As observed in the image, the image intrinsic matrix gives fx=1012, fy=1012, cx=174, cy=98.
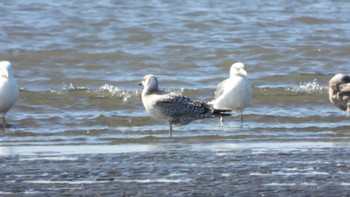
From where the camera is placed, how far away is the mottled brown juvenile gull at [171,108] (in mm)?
11430

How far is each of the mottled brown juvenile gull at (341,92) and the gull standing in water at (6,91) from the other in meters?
4.02

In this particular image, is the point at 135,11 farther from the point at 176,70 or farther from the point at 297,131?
the point at 297,131

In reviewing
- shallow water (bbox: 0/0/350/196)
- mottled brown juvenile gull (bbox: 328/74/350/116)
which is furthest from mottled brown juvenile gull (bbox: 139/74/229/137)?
mottled brown juvenile gull (bbox: 328/74/350/116)

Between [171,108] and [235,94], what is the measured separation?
173cm

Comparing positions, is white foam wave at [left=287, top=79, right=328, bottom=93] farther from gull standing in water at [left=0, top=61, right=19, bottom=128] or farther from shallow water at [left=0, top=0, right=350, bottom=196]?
gull standing in water at [left=0, top=61, right=19, bottom=128]

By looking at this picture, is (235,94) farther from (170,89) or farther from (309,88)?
(170,89)

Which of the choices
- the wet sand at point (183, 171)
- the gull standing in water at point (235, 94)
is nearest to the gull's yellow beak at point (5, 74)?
the gull standing in water at point (235, 94)

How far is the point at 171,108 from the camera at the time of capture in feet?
37.5

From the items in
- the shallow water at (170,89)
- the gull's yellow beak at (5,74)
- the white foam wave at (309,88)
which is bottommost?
the white foam wave at (309,88)

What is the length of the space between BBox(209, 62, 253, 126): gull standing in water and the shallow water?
0.19 m

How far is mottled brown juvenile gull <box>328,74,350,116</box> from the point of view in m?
12.0

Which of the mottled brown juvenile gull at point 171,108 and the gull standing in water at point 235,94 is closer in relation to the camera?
the mottled brown juvenile gull at point 171,108

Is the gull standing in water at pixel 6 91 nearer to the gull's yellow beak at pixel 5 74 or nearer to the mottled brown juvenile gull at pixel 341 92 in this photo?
the gull's yellow beak at pixel 5 74

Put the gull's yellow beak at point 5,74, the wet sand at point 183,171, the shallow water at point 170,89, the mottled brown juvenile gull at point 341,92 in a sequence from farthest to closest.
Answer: the gull's yellow beak at point 5,74 < the mottled brown juvenile gull at point 341,92 < the shallow water at point 170,89 < the wet sand at point 183,171
